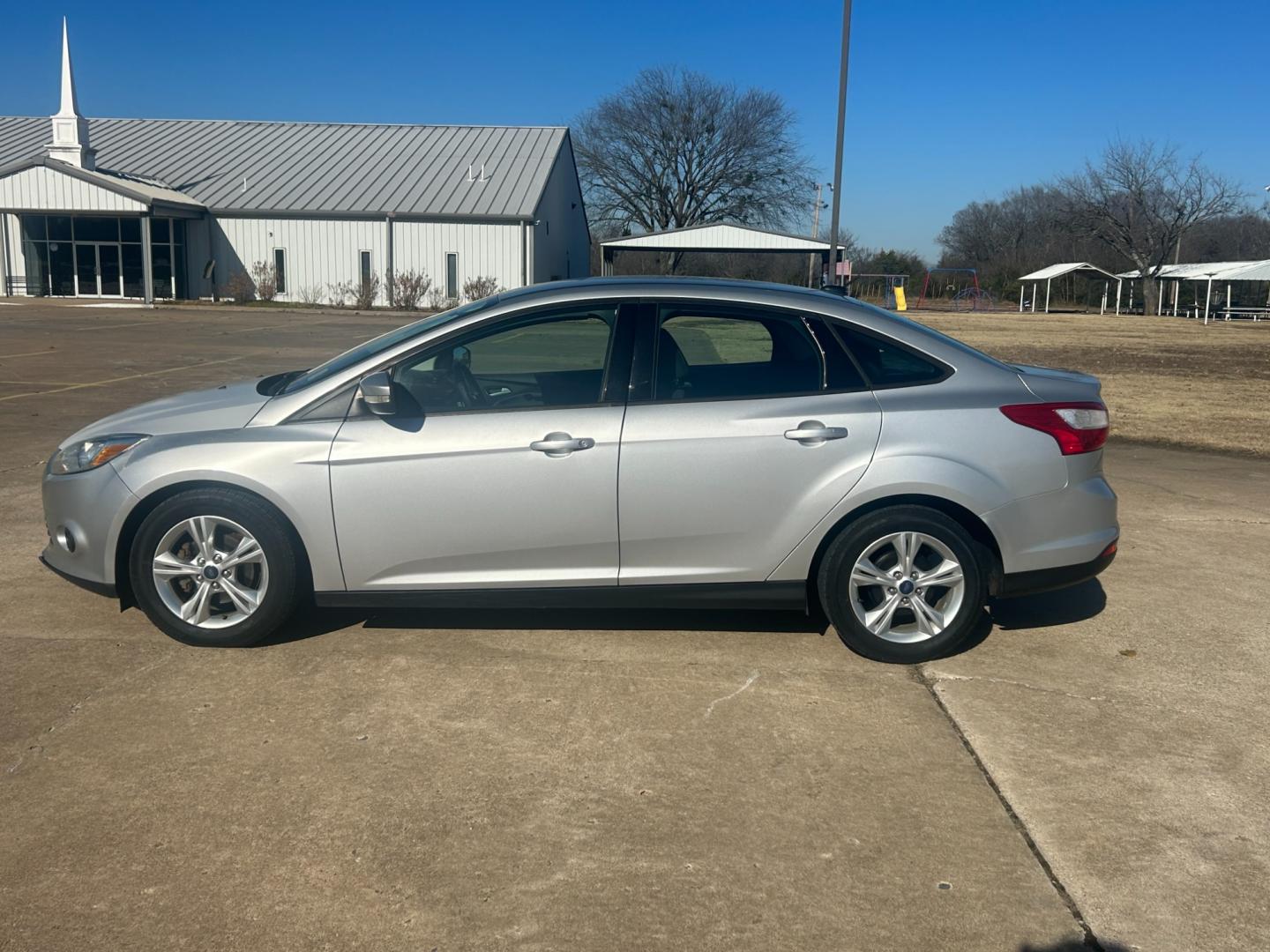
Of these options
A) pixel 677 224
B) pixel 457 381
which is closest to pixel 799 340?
pixel 457 381

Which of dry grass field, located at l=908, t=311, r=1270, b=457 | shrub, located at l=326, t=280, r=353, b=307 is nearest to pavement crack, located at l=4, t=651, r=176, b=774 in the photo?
dry grass field, located at l=908, t=311, r=1270, b=457

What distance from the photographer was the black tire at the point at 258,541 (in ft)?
16.6

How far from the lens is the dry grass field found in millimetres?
13625

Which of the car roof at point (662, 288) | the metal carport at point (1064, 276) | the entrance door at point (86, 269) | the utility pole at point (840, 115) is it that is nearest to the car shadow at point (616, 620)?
the car roof at point (662, 288)

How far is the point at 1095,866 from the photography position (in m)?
3.54

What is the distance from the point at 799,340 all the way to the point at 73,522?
337 cm

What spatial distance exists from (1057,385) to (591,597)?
234 centimetres

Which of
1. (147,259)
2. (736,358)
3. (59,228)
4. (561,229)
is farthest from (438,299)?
(736,358)

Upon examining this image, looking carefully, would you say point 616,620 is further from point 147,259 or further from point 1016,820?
point 147,259

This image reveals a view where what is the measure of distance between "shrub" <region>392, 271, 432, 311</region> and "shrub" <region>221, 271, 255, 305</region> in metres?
5.90

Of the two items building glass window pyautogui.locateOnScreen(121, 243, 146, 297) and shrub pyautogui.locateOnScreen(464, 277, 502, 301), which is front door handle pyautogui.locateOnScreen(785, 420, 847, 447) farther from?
building glass window pyautogui.locateOnScreen(121, 243, 146, 297)

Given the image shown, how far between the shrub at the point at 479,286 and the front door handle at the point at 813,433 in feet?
138

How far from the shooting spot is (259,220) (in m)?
47.9

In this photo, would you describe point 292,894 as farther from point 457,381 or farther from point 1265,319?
point 1265,319
